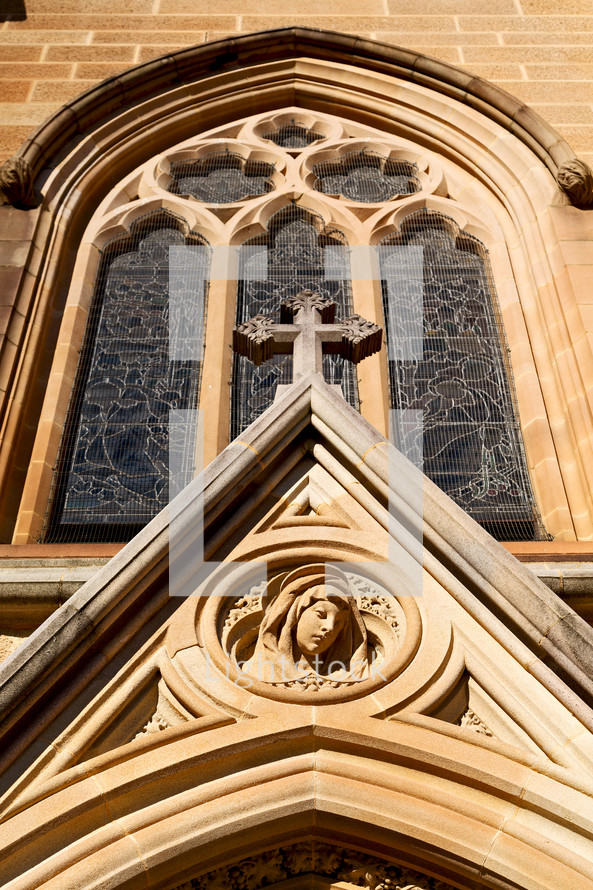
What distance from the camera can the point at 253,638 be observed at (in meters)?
4.48

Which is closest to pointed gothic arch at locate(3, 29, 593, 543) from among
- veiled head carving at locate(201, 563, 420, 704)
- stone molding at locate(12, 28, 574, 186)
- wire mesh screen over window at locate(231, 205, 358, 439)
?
stone molding at locate(12, 28, 574, 186)

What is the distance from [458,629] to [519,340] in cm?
346

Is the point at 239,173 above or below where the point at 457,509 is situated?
above

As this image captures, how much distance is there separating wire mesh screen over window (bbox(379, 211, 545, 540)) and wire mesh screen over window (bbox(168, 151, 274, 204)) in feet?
4.14

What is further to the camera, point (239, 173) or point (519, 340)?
point (239, 173)

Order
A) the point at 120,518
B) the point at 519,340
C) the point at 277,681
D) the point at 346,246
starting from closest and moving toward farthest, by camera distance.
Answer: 1. the point at 277,681
2. the point at 120,518
3. the point at 519,340
4. the point at 346,246

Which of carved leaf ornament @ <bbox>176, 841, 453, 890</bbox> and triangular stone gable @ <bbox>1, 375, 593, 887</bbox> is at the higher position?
triangular stone gable @ <bbox>1, 375, 593, 887</bbox>

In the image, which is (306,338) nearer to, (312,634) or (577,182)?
(312,634)

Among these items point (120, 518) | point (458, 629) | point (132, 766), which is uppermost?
point (120, 518)

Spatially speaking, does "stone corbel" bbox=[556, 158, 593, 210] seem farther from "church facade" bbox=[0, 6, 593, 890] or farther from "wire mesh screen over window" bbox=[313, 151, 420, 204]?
"wire mesh screen over window" bbox=[313, 151, 420, 204]

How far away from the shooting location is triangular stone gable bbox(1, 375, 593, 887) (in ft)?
13.1

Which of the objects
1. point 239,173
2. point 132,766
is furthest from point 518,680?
point 239,173

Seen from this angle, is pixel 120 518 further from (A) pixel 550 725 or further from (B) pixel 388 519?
(A) pixel 550 725

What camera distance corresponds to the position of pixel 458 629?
442cm
